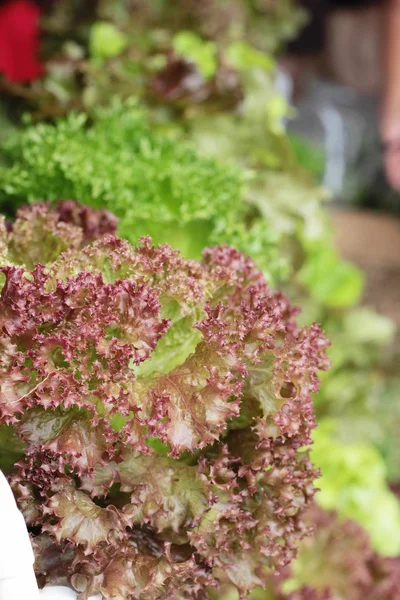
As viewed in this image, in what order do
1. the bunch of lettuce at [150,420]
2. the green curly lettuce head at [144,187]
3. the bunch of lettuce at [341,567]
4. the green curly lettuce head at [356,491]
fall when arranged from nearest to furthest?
1. the bunch of lettuce at [150,420]
2. the green curly lettuce head at [144,187]
3. the bunch of lettuce at [341,567]
4. the green curly lettuce head at [356,491]

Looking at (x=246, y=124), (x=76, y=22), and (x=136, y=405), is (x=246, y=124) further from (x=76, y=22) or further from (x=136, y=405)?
(x=136, y=405)

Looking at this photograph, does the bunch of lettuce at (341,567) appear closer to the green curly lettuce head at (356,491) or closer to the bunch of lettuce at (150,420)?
the green curly lettuce head at (356,491)

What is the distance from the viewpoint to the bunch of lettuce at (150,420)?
791 mm

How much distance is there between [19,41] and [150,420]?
155cm

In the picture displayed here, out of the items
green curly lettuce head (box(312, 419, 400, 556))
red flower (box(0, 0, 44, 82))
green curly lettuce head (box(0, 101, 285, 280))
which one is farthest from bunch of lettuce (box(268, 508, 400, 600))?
red flower (box(0, 0, 44, 82))

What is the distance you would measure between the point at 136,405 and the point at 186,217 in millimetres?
547

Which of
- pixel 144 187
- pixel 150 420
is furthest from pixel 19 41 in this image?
pixel 150 420

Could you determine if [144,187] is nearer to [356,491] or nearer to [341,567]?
[341,567]

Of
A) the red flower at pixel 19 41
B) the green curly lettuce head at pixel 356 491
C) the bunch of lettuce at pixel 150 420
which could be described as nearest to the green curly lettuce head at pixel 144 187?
the bunch of lettuce at pixel 150 420

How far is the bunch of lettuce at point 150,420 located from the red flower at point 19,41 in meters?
1.14

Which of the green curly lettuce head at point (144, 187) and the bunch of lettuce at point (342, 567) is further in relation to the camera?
the bunch of lettuce at point (342, 567)

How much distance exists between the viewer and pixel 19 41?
79.0 inches

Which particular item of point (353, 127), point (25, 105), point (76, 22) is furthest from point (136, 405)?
point (353, 127)

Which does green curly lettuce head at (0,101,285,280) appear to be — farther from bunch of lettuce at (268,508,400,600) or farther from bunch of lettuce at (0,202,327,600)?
bunch of lettuce at (268,508,400,600)
